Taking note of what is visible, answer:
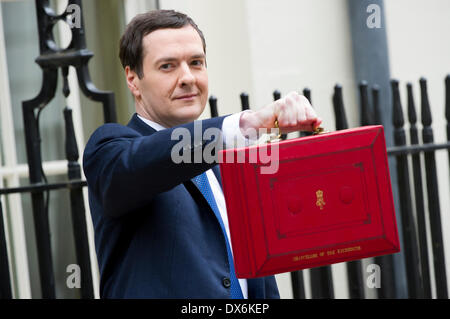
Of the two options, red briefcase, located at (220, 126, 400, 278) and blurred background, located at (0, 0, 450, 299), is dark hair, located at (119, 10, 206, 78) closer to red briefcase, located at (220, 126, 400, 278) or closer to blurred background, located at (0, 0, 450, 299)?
red briefcase, located at (220, 126, 400, 278)

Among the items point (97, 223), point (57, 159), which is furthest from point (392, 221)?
point (57, 159)

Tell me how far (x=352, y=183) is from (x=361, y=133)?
123mm

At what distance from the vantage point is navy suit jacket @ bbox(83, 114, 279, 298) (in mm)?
1665

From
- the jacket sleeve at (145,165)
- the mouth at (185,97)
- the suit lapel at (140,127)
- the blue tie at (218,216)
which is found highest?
the mouth at (185,97)

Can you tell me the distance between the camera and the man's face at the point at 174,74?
1905 mm

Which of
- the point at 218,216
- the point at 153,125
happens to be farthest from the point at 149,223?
the point at 153,125

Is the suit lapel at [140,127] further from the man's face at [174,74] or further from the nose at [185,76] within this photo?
the nose at [185,76]

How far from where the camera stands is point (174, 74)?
191 centimetres

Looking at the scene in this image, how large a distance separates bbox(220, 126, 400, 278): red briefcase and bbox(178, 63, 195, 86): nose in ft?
1.06

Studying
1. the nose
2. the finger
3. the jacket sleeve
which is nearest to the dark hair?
the nose

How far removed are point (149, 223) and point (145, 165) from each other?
0.72 ft

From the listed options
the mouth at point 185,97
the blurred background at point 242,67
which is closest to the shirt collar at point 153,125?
the mouth at point 185,97

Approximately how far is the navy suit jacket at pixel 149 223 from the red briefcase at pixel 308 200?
119mm

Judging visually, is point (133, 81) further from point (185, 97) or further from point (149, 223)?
point (149, 223)
